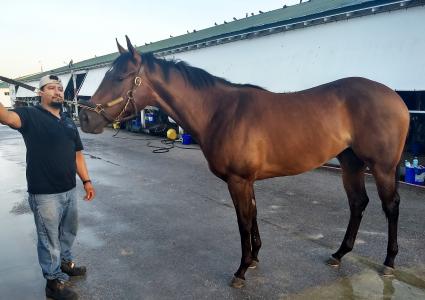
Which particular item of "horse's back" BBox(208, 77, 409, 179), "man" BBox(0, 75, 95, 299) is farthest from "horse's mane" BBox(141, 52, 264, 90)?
"man" BBox(0, 75, 95, 299)

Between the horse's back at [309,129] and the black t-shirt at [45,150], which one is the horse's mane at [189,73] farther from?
the black t-shirt at [45,150]

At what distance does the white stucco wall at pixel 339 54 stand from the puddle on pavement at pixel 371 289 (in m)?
4.80

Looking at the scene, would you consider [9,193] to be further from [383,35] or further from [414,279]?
[383,35]

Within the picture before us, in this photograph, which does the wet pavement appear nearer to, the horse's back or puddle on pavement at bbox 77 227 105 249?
puddle on pavement at bbox 77 227 105 249

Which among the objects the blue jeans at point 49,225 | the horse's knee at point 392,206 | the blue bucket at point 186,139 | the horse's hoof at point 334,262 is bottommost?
the blue bucket at point 186,139

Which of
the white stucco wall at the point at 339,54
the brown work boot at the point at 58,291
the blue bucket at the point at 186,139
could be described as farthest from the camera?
the blue bucket at the point at 186,139

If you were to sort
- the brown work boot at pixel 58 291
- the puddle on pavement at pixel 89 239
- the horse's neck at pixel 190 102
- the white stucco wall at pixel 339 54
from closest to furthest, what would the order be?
Result: the brown work boot at pixel 58 291
the horse's neck at pixel 190 102
the puddle on pavement at pixel 89 239
the white stucco wall at pixel 339 54

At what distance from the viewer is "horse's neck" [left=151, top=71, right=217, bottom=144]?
3475 mm

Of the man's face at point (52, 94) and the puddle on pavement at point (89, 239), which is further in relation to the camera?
the puddle on pavement at point (89, 239)

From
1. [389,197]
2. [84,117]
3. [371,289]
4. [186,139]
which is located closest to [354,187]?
[389,197]

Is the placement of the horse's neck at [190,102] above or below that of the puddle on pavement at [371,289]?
above

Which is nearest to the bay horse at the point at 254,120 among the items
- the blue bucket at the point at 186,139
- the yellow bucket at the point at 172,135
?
the blue bucket at the point at 186,139

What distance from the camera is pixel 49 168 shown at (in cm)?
303

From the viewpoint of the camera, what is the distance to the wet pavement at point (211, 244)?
3.22 m
